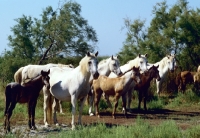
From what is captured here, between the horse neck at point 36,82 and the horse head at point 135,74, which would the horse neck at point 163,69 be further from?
the horse neck at point 36,82

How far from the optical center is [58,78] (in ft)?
36.6

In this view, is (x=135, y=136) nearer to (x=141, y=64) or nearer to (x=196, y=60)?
(x=141, y=64)

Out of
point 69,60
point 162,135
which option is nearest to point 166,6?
point 69,60

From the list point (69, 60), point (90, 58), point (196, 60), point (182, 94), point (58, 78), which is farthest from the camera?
point (69, 60)

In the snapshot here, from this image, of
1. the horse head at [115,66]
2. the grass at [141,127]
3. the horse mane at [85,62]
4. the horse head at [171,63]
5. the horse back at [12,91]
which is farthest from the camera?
the horse head at [171,63]

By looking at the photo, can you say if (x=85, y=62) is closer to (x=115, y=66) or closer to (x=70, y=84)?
(x=70, y=84)

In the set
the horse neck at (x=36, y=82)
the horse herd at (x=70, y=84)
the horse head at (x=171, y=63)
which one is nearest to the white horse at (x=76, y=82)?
the horse herd at (x=70, y=84)

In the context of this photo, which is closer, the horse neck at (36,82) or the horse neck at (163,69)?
the horse neck at (36,82)

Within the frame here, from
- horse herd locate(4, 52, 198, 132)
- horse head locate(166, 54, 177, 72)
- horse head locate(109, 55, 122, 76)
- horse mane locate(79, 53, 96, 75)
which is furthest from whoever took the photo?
horse head locate(166, 54, 177, 72)

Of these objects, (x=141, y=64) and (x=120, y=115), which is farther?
(x=141, y=64)

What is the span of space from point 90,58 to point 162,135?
3487mm

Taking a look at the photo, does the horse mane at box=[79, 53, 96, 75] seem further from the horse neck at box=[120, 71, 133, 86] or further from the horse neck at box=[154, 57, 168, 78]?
the horse neck at box=[154, 57, 168, 78]

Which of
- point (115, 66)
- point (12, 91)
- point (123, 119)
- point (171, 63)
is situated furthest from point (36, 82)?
point (171, 63)

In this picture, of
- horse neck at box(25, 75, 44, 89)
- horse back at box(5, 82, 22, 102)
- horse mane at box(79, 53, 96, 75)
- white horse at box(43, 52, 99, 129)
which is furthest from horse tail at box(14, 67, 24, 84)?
horse back at box(5, 82, 22, 102)
